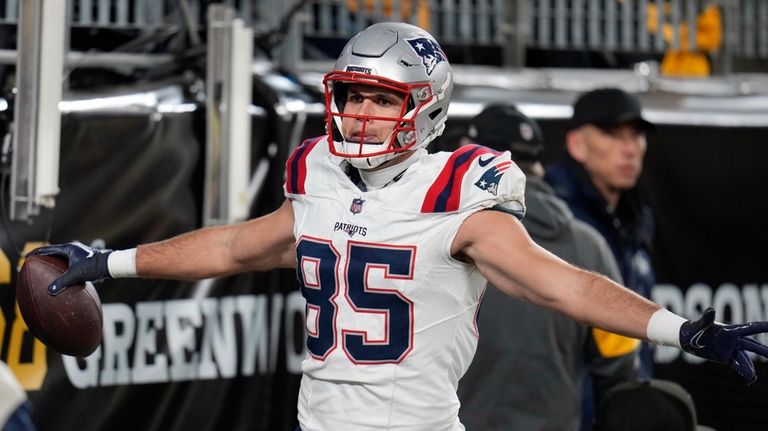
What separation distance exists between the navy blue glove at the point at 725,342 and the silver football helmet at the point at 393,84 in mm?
845

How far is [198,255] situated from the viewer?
3.72 meters

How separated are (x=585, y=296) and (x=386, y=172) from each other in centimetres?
59

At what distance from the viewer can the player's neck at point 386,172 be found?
11.3 ft

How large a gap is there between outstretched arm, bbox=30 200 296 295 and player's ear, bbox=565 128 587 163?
1.82m

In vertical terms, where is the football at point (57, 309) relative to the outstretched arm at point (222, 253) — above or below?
below

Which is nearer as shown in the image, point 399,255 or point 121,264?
point 399,255

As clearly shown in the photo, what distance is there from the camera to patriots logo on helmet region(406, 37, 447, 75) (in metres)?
3.48

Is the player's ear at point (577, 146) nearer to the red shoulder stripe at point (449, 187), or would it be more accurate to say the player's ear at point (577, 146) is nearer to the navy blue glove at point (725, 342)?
the red shoulder stripe at point (449, 187)

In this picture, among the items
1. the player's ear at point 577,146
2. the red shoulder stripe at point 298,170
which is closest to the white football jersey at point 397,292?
the red shoulder stripe at point 298,170

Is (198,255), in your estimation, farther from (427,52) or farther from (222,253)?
(427,52)

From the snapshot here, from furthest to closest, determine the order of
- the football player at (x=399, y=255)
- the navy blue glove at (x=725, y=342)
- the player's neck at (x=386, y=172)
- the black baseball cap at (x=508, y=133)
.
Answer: the black baseball cap at (x=508, y=133) < the player's neck at (x=386, y=172) < the football player at (x=399, y=255) < the navy blue glove at (x=725, y=342)

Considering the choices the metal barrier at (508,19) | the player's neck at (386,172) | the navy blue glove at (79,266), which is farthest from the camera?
the metal barrier at (508,19)

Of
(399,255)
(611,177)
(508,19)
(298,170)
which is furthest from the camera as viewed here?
(508,19)

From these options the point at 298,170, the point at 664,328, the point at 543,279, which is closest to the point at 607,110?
the point at 298,170
